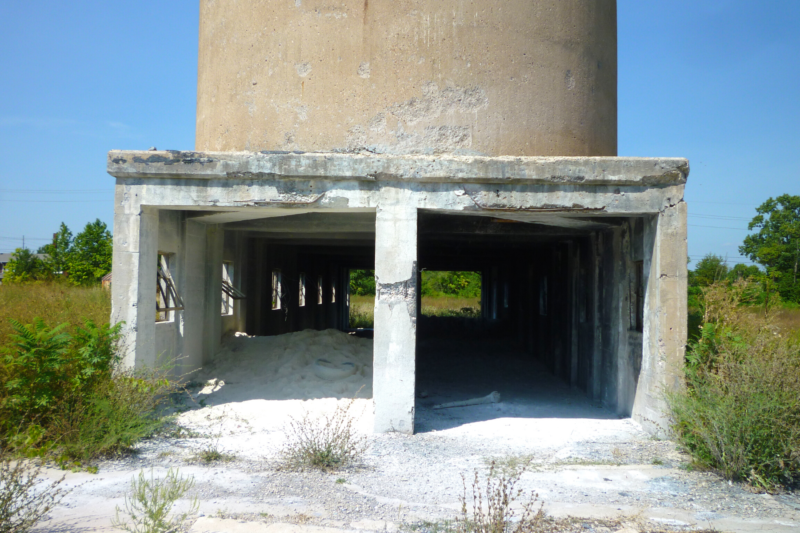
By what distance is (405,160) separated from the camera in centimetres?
634

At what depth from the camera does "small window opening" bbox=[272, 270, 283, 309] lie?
1330 centimetres

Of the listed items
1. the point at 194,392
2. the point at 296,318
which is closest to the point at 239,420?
the point at 194,392

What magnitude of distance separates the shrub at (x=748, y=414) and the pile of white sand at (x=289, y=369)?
12.7 feet

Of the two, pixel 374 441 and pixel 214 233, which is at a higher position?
pixel 214 233

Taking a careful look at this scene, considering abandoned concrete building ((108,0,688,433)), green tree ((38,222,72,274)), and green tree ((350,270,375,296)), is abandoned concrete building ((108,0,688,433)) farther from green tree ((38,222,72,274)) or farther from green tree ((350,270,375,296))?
green tree ((350,270,375,296))

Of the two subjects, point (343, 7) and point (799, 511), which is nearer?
point (799, 511)

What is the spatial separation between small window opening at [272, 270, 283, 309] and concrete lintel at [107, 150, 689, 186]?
698 centimetres

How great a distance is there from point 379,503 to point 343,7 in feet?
17.9

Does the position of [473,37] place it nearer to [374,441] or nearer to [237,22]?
[237,22]

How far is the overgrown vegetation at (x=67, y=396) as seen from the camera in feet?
16.9

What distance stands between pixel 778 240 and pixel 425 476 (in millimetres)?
39521

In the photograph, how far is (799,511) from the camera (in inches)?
168

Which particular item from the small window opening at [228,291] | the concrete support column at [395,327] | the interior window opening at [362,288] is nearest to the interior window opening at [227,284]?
the small window opening at [228,291]

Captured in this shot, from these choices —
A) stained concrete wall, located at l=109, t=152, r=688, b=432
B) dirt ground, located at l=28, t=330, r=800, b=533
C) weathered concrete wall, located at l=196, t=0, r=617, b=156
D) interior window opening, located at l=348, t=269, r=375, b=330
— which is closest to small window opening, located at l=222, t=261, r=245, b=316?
dirt ground, located at l=28, t=330, r=800, b=533
